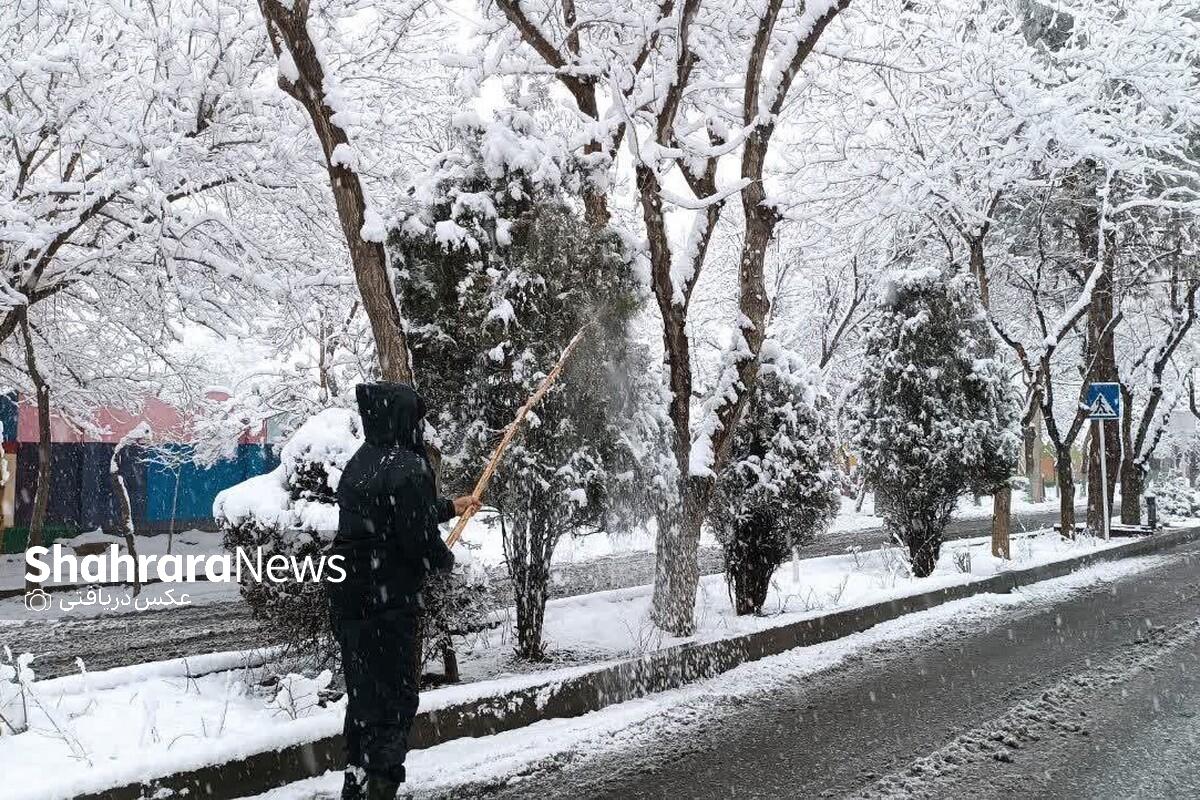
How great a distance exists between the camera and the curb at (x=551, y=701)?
416 cm

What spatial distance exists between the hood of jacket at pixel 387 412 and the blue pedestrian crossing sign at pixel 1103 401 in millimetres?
16103

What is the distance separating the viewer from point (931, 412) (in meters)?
12.0

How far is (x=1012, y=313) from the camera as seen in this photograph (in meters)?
22.4

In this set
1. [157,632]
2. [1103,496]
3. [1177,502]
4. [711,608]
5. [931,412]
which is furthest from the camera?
[1177,502]

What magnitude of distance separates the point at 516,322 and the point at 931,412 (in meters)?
7.61

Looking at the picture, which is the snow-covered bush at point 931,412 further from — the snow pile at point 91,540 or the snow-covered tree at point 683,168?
the snow pile at point 91,540

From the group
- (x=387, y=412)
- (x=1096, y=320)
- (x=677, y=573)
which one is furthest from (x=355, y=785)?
(x=1096, y=320)

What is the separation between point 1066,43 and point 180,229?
47.8 ft

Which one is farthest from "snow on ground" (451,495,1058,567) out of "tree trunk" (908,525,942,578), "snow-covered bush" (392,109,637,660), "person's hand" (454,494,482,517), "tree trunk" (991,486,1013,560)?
"person's hand" (454,494,482,517)

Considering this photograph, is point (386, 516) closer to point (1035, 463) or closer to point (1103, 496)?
point (1103, 496)

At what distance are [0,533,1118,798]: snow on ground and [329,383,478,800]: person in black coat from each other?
84cm

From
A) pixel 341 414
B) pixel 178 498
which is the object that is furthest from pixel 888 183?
pixel 178 498

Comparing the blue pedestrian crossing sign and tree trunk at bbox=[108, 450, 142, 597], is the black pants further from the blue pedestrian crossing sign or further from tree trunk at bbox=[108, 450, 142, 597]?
the blue pedestrian crossing sign

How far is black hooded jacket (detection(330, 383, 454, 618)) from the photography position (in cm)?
405
